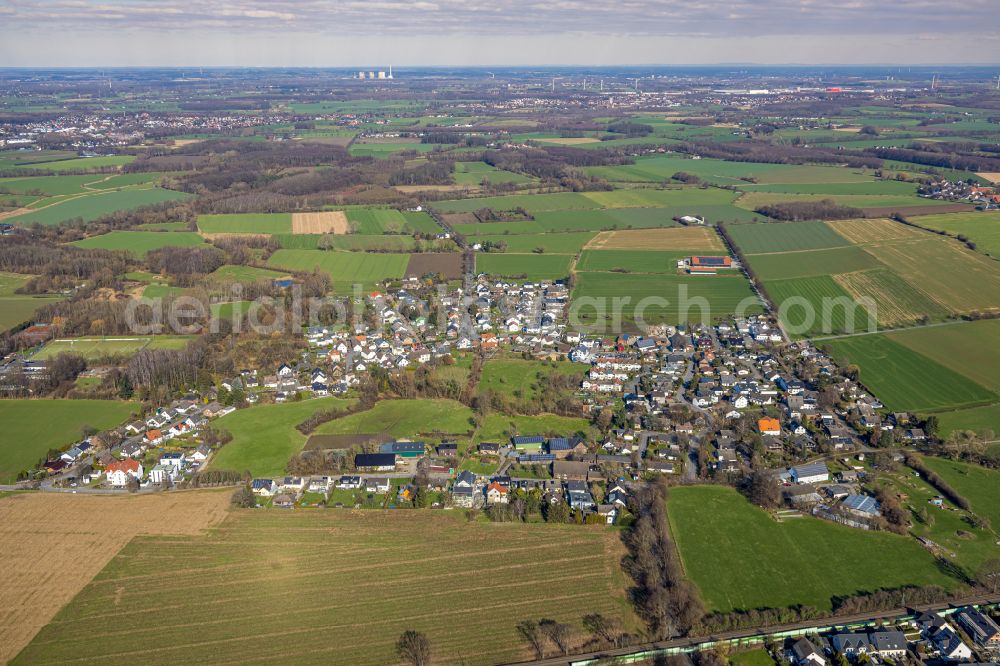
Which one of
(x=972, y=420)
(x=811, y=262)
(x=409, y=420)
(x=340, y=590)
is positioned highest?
(x=811, y=262)

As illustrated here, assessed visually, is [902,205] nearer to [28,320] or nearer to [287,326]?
[287,326]

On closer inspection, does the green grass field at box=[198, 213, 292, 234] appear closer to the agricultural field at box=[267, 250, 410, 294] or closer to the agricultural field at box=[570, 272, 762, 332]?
the agricultural field at box=[267, 250, 410, 294]

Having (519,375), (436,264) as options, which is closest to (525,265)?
(436,264)

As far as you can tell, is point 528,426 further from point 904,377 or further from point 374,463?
point 904,377

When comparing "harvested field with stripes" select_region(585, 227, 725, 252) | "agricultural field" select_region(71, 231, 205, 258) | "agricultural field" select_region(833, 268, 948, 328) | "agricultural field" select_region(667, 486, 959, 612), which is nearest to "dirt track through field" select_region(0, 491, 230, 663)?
"agricultural field" select_region(667, 486, 959, 612)

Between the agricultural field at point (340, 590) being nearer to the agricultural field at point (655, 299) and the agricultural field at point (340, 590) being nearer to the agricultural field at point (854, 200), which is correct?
the agricultural field at point (655, 299)

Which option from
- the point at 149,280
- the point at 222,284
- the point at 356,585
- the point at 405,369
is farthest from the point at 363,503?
the point at 149,280
